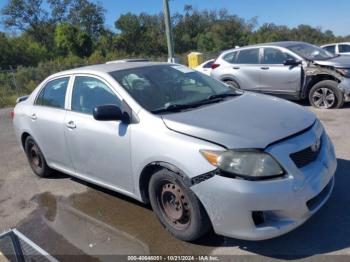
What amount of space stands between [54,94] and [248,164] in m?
3.11

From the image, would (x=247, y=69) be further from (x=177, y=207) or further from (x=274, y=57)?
(x=177, y=207)

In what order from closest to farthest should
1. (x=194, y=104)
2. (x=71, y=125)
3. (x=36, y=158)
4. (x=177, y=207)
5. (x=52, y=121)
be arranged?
(x=177, y=207) < (x=194, y=104) < (x=71, y=125) < (x=52, y=121) < (x=36, y=158)

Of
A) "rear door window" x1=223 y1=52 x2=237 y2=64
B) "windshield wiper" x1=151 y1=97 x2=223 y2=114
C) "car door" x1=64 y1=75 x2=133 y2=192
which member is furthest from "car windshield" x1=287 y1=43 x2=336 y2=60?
"car door" x1=64 y1=75 x2=133 y2=192

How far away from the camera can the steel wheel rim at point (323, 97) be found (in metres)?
8.32

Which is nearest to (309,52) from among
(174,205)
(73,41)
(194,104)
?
(194,104)

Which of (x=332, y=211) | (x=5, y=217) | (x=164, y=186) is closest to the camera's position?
(x=164, y=186)

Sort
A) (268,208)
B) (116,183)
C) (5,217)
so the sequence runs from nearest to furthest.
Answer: (268,208), (116,183), (5,217)

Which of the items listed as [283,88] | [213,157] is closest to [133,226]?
[213,157]

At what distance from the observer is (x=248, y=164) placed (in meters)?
2.97

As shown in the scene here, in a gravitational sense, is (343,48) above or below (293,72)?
above

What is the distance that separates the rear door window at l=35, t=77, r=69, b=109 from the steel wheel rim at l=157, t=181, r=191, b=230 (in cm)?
202

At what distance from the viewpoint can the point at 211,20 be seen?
76000 mm

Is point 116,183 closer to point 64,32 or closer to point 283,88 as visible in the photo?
point 283,88

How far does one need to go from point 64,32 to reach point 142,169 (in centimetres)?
4823
